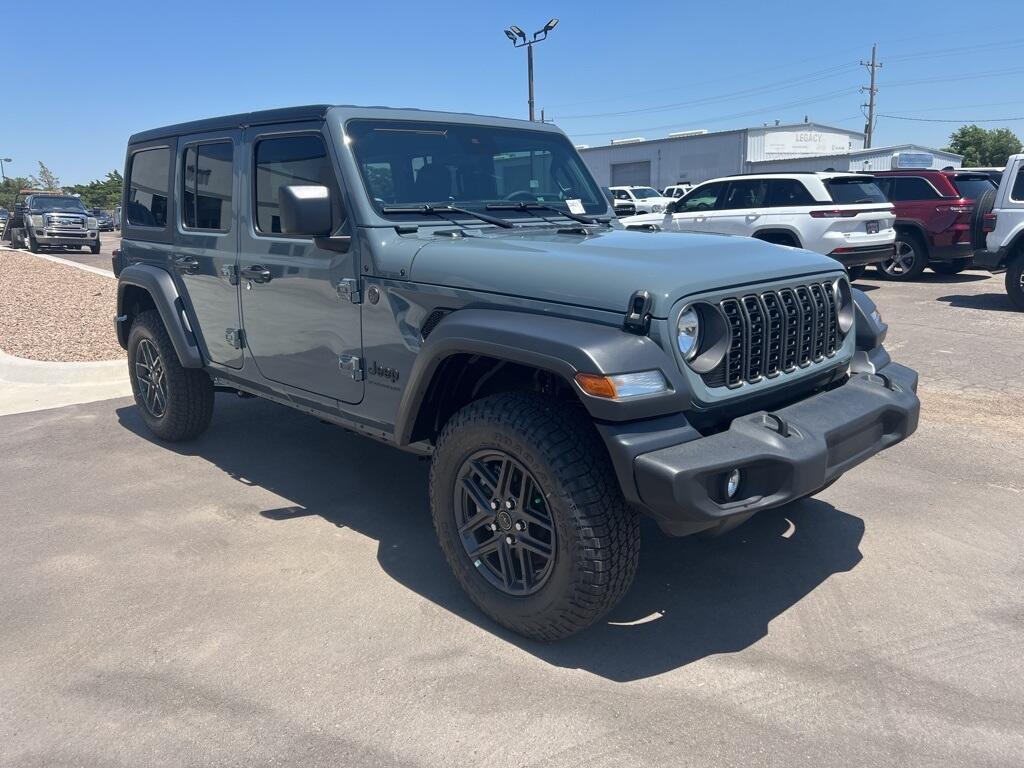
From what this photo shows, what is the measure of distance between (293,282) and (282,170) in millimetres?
582

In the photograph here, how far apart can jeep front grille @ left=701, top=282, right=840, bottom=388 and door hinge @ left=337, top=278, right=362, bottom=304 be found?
5.23 feet

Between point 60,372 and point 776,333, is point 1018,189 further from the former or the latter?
point 60,372

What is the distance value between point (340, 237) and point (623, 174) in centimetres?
4752

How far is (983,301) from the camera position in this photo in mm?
11188

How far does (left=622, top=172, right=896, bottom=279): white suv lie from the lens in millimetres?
11352

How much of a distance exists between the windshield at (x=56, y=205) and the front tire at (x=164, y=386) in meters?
23.8

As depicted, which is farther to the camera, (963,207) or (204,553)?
(963,207)

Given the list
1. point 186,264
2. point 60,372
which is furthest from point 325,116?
point 60,372

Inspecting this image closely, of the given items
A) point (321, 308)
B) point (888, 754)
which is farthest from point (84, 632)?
point (888, 754)

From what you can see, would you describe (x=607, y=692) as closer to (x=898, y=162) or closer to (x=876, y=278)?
(x=876, y=278)

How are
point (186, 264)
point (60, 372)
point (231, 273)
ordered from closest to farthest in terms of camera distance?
point (231, 273) < point (186, 264) < point (60, 372)

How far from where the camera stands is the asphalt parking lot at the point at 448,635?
2.60 meters

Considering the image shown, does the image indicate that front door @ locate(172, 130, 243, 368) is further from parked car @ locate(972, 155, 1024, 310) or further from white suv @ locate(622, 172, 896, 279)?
parked car @ locate(972, 155, 1024, 310)

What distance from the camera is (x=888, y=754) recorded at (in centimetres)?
250
